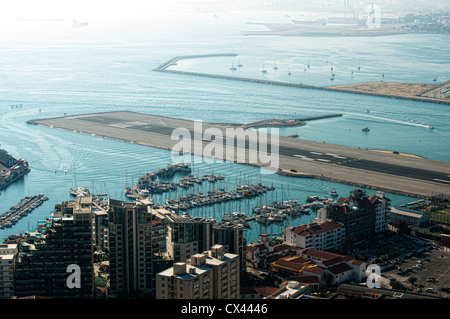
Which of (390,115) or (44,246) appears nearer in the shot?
(44,246)

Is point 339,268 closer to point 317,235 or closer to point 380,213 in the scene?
point 317,235

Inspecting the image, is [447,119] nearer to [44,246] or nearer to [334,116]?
[334,116]

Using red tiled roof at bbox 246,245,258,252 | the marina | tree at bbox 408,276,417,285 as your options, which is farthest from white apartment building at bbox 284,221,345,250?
the marina

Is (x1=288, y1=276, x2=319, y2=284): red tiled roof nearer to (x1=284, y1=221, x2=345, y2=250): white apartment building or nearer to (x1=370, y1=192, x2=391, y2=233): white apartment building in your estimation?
(x1=284, y1=221, x2=345, y2=250): white apartment building

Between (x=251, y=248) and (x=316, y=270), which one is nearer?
(x=316, y=270)

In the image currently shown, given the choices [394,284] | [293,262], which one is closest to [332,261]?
[293,262]

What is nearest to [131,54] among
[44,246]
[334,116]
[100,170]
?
[334,116]
